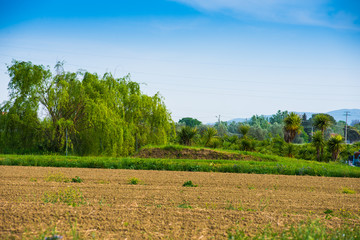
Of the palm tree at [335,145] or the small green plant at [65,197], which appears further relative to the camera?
the palm tree at [335,145]

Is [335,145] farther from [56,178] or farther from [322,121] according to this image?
[56,178]

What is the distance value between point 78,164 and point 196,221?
13379mm

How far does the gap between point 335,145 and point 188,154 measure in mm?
15738

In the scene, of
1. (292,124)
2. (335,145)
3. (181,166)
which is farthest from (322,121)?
(181,166)

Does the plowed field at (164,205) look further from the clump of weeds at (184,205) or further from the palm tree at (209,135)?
the palm tree at (209,135)

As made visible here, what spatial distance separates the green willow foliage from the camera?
24.4 m

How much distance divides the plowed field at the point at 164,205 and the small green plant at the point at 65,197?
5 centimetres

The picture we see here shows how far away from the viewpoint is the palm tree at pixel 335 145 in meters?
31.3

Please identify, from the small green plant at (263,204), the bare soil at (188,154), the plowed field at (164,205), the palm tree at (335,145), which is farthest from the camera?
the palm tree at (335,145)

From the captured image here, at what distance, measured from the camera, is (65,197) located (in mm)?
9492

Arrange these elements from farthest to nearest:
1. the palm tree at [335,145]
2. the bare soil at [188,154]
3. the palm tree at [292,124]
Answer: the palm tree at [292,124]
the palm tree at [335,145]
the bare soil at [188,154]

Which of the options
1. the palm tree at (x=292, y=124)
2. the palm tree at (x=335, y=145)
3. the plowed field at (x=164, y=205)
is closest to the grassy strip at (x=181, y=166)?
the plowed field at (x=164, y=205)

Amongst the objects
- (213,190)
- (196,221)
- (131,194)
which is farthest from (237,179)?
(196,221)

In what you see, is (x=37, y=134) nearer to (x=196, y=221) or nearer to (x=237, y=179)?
(x=237, y=179)
